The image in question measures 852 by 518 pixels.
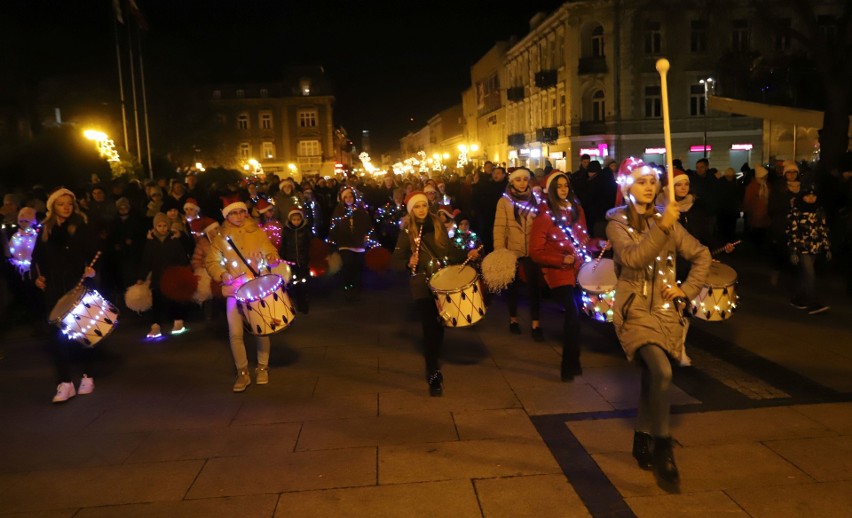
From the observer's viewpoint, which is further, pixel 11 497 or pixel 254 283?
pixel 254 283

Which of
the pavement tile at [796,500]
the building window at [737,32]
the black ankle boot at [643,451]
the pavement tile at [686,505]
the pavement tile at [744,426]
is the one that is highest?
the building window at [737,32]

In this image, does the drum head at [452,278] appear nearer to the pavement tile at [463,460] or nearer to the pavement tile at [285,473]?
the pavement tile at [463,460]

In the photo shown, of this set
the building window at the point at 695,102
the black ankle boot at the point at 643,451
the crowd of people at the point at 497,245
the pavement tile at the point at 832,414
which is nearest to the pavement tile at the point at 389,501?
the black ankle boot at the point at 643,451

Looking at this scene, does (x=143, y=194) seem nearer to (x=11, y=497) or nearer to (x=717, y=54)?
(x=11, y=497)

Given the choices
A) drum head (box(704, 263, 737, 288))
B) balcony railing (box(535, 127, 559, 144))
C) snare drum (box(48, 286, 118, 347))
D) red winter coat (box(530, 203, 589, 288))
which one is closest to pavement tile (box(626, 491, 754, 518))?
red winter coat (box(530, 203, 589, 288))

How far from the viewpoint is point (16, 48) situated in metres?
Result: 27.3

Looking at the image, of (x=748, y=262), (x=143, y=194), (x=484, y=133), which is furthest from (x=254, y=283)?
(x=484, y=133)

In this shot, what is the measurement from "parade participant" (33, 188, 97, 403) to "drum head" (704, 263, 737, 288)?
565 cm

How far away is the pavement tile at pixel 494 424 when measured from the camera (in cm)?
556

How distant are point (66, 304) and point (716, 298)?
5.80 meters

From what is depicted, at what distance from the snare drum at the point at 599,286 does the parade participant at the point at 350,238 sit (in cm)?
585

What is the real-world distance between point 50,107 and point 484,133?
46.0 meters

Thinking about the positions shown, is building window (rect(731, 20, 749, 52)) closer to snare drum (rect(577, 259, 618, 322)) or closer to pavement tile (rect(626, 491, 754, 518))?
snare drum (rect(577, 259, 618, 322))

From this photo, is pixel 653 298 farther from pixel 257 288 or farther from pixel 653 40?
pixel 653 40
